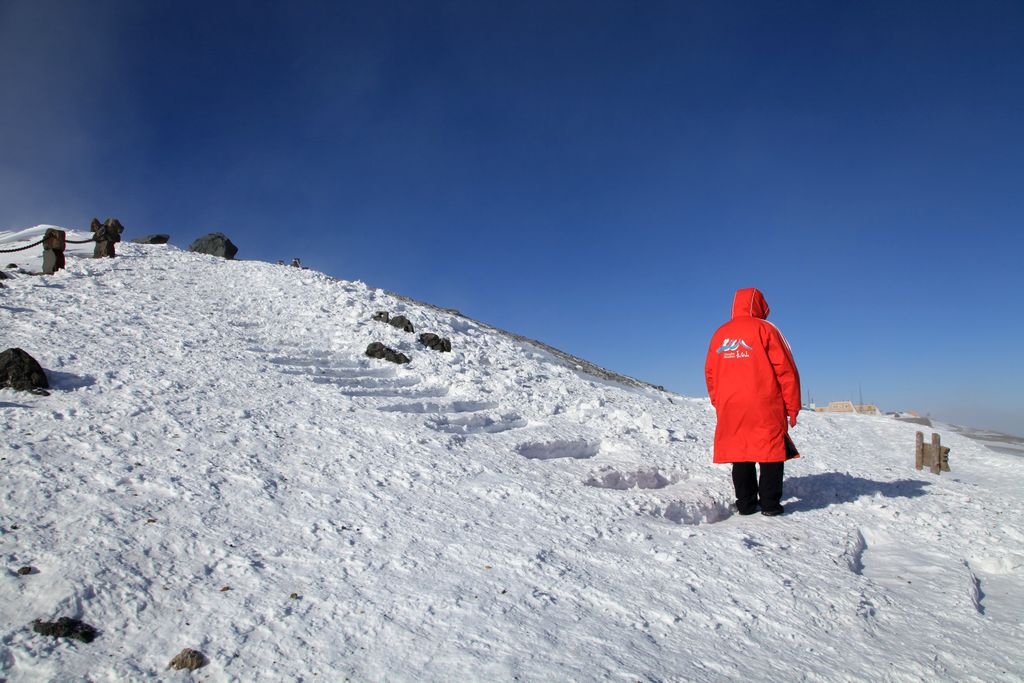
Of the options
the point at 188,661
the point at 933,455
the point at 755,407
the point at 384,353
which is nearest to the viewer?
the point at 188,661

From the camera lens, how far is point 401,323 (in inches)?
469

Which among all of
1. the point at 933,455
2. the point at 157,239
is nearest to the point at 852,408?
the point at 933,455

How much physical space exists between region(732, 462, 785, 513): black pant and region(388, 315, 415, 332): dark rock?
776 cm

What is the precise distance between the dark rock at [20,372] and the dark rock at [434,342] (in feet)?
20.6

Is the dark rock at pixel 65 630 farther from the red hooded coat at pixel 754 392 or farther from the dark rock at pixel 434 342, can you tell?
the dark rock at pixel 434 342

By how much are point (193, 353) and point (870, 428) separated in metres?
12.5

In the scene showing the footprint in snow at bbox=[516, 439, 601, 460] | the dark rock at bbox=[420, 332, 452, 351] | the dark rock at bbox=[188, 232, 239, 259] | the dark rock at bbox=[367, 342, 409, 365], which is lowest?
the footprint in snow at bbox=[516, 439, 601, 460]

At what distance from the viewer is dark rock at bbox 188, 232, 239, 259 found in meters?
21.0

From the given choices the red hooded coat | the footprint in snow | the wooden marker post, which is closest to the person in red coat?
the red hooded coat

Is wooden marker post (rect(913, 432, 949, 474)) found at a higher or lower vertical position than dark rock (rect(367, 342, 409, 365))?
lower

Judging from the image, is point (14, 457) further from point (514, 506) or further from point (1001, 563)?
point (1001, 563)

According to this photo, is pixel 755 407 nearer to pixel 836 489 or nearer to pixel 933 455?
pixel 836 489

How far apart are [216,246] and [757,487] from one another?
20.9 metres

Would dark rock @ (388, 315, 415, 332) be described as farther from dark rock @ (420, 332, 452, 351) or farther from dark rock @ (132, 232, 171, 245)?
dark rock @ (132, 232, 171, 245)
